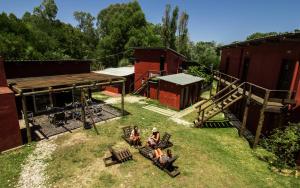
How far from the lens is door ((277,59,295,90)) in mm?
11314

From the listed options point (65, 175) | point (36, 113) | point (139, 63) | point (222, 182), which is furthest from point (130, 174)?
point (139, 63)

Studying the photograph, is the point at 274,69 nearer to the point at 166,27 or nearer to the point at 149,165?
the point at 149,165

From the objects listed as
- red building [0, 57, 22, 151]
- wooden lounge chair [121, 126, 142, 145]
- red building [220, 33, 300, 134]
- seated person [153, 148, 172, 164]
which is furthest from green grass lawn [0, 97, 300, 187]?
red building [220, 33, 300, 134]

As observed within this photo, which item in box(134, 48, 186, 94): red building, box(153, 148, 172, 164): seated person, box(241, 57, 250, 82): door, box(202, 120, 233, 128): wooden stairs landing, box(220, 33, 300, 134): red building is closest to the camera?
box(153, 148, 172, 164): seated person

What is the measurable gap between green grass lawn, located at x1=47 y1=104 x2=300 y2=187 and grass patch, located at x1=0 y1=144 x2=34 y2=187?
4.53 ft

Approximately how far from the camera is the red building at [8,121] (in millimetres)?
10039

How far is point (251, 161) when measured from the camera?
1059cm

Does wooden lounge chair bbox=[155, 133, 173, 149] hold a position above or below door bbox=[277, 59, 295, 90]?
below

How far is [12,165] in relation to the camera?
930 cm

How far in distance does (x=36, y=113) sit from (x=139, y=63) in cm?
1389

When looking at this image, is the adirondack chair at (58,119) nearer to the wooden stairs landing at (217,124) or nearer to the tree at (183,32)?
the wooden stairs landing at (217,124)

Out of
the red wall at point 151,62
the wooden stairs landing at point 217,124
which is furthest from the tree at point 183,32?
the wooden stairs landing at point 217,124

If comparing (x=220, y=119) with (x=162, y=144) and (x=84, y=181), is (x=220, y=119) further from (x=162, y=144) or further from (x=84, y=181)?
(x=84, y=181)

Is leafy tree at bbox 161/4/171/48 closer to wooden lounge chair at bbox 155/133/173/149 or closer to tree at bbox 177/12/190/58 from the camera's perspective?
tree at bbox 177/12/190/58
